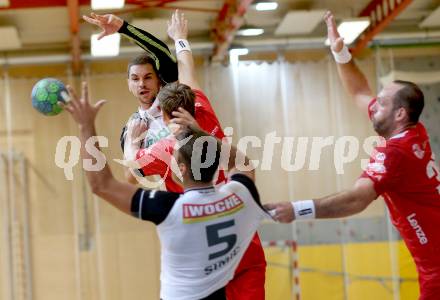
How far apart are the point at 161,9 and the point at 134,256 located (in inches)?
→ 190

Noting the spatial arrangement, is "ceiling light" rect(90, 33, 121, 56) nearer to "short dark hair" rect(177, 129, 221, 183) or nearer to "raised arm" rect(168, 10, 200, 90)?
"raised arm" rect(168, 10, 200, 90)

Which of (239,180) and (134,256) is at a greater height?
(239,180)

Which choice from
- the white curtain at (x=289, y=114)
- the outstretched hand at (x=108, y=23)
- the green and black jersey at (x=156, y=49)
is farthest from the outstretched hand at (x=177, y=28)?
the white curtain at (x=289, y=114)

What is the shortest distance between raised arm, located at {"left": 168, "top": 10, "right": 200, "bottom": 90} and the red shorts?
59.1 inches

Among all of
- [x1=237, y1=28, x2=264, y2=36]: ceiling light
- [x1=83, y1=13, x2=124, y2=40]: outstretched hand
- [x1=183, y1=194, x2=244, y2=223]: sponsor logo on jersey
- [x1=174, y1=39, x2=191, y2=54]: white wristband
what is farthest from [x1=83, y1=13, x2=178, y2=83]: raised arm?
[x1=237, y1=28, x2=264, y2=36]: ceiling light

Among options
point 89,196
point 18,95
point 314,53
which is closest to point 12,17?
point 18,95

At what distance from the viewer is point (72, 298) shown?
Answer: 50.1ft

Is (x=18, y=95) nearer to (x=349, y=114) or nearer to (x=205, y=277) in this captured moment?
(x=349, y=114)

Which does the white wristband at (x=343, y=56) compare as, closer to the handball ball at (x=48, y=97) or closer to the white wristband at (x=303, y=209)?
the white wristband at (x=303, y=209)

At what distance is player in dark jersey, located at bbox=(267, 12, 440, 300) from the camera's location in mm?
6047

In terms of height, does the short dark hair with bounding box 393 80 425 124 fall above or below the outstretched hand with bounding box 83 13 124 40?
below

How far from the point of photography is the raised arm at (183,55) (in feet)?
22.2

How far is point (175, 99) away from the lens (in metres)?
5.72

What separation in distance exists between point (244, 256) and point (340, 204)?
1.07 metres
